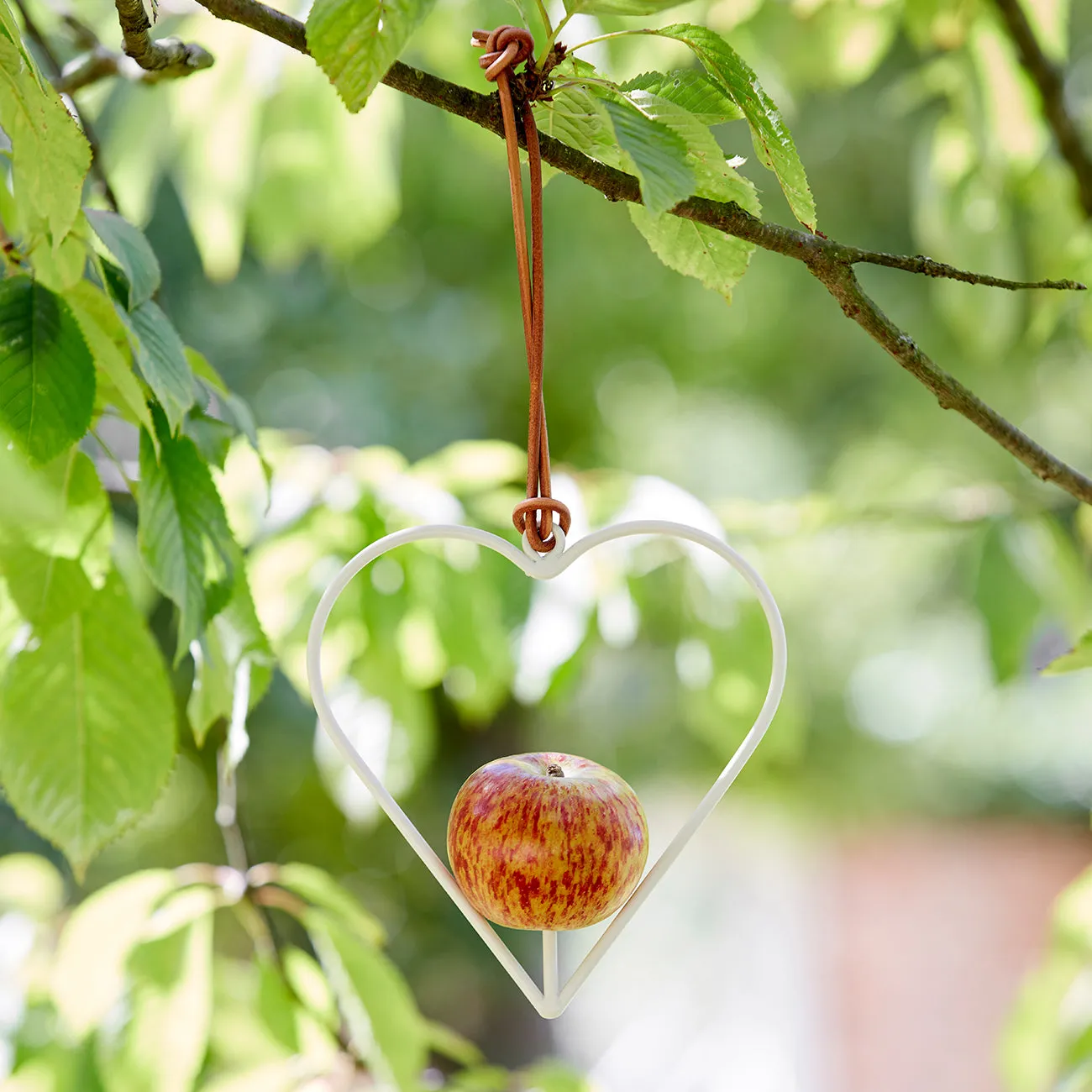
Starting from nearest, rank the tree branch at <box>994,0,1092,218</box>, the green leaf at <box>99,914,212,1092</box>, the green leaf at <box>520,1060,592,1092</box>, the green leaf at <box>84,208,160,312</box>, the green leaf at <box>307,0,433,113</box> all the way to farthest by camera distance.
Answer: the green leaf at <box>307,0,433,113</box> → the green leaf at <box>84,208,160,312</box> → the green leaf at <box>99,914,212,1092</box> → the green leaf at <box>520,1060,592,1092</box> → the tree branch at <box>994,0,1092,218</box>

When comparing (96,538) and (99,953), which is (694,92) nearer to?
(96,538)

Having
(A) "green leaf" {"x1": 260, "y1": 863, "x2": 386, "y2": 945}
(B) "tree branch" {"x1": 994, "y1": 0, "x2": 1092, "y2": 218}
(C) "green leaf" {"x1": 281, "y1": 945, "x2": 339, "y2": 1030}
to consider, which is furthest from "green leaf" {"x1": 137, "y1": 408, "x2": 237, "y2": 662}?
(B) "tree branch" {"x1": 994, "y1": 0, "x2": 1092, "y2": 218}

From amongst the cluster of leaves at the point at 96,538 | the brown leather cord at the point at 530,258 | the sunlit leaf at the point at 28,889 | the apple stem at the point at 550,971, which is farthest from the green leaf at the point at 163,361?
the sunlit leaf at the point at 28,889

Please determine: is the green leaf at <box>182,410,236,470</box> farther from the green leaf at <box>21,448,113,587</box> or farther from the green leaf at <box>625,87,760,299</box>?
the green leaf at <box>625,87,760,299</box>

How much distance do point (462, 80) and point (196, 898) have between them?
2.17 feet

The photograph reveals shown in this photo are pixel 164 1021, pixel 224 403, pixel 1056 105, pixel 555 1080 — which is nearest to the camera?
pixel 224 403

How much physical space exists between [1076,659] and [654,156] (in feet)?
1.02

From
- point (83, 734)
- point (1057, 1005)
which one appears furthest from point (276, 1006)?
point (1057, 1005)

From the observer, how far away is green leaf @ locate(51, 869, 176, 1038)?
27.2 inches

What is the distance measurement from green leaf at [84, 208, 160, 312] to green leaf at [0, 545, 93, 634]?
116 millimetres

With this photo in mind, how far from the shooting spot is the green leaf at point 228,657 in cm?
44

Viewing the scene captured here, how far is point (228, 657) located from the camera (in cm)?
45

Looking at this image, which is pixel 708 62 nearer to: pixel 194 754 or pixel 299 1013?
pixel 299 1013

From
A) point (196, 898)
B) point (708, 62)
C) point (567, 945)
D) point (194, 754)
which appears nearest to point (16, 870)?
point (196, 898)
